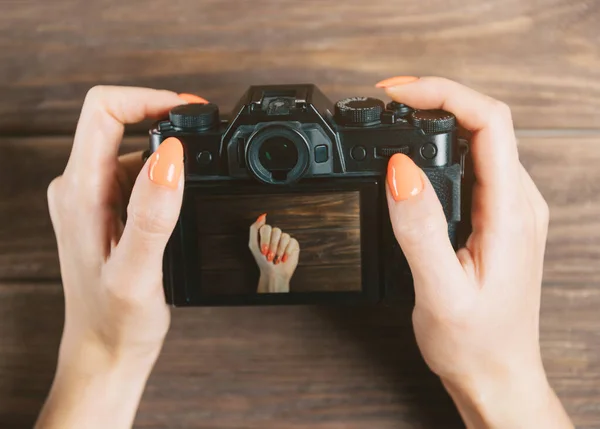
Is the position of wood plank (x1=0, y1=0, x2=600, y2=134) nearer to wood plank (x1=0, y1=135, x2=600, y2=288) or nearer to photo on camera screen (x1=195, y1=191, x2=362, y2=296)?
wood plank (x1=0, y1=135, x2=600, y2=288)

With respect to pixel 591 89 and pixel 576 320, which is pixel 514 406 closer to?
pixel 576 320

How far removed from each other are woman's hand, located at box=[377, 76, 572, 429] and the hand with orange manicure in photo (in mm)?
103

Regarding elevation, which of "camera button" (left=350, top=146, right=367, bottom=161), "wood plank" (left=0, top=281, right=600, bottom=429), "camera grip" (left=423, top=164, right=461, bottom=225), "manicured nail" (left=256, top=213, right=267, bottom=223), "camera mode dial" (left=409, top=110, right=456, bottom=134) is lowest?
"wood plank" (left=0, top=281, right=600, bottom=429)

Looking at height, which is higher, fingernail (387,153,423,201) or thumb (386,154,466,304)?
fingernail (387,153,423,201)

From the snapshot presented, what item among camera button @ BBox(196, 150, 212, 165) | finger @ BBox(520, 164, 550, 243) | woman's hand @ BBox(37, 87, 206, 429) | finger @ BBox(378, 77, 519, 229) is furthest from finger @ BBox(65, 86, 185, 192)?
finger @ BBox(520, 164, 550, 243)

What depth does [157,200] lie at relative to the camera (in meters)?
0.50

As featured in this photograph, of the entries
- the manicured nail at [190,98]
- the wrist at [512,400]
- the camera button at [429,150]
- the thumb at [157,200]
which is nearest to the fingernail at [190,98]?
the manicured nail at [190,98]

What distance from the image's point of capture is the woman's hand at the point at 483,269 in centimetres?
51

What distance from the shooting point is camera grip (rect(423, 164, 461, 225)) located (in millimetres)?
545

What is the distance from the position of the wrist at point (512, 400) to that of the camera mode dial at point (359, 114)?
0.25m

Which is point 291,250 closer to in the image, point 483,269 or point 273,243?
point 273,243

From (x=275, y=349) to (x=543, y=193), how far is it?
13.0 inches

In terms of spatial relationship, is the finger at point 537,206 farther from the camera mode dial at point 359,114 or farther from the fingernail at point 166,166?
the fingernail at point 166,166

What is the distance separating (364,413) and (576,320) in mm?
250
